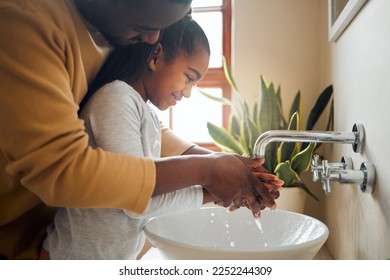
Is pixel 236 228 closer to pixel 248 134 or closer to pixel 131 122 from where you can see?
pixel 248 134

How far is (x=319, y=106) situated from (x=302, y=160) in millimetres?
89

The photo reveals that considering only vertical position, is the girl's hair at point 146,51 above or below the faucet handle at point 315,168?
above

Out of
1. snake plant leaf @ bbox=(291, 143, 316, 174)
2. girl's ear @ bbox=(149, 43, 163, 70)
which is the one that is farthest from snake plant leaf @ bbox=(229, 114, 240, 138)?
girl's ear @ bbox=(149, 43, 163, 70)

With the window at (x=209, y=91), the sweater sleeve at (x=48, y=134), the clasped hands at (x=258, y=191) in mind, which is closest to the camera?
the sweater sleeve at (x=48, y=134)

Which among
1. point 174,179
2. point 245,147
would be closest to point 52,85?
point 174,179

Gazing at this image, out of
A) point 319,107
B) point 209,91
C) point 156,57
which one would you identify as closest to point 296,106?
point 319,107

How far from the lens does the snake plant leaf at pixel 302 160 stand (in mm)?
592

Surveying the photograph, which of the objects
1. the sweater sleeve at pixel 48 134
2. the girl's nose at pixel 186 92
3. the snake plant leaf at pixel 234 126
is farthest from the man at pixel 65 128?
the snake plant leaf at pixel 234 126

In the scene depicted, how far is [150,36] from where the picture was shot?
44cm

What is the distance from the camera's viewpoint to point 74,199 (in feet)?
1.18

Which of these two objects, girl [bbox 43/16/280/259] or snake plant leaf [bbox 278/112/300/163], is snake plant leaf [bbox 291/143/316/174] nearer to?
snake plant leaf [bbox 278/112/300/163]

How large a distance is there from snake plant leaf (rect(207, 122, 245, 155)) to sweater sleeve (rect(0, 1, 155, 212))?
0.26m

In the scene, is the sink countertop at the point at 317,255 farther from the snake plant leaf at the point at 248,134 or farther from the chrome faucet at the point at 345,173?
the snake plant leaf at the point at 248,134

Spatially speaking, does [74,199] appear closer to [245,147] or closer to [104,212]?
[104,212]
